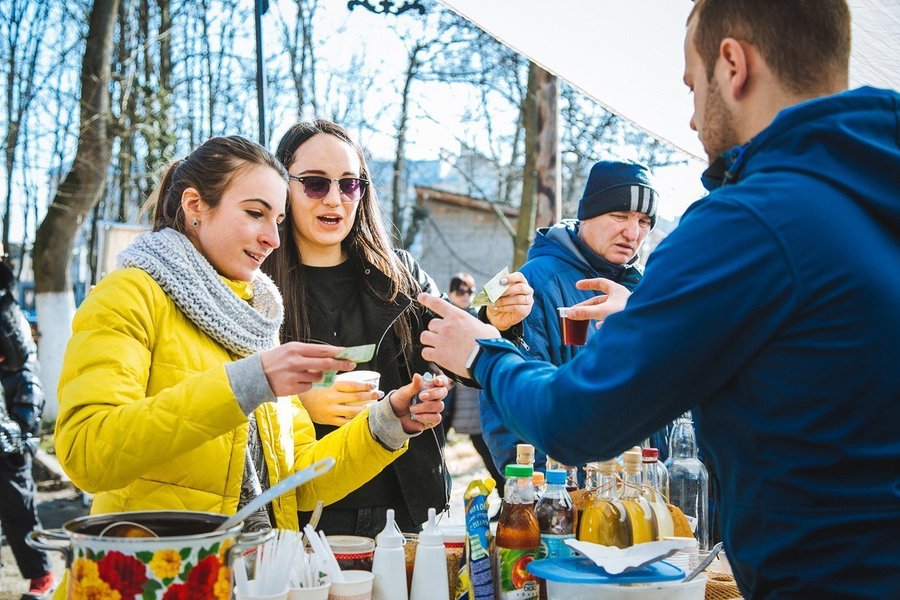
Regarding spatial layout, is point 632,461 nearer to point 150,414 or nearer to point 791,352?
point 791,352

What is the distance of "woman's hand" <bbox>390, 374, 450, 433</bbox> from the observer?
2.46 m

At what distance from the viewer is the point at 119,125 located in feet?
45.2

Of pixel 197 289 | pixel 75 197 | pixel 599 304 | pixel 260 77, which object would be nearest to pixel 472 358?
pixel 599 304

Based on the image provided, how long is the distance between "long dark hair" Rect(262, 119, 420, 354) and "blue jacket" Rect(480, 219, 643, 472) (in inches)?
22.6

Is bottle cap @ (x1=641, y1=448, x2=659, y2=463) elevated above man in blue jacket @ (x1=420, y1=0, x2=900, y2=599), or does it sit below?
below

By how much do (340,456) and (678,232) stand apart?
1422 mm

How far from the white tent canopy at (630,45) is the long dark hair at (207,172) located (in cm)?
191

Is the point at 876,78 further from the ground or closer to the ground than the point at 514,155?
closer to the ground

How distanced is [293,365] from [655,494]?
1089 mm

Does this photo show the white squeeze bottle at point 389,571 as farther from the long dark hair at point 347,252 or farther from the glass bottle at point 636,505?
the long dark hair at point 347,252

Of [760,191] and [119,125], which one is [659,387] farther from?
[119,125]

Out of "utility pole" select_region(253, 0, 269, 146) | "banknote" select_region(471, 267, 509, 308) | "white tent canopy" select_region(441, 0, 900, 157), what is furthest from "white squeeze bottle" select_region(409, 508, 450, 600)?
"utility pole" select_region(253, 0, 269, 146)

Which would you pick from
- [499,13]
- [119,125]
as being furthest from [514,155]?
[499,13]

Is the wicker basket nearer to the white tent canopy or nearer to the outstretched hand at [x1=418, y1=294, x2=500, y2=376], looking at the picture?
the outstretched hand at [x1=418, y1=294, x2=500, y2=376]
